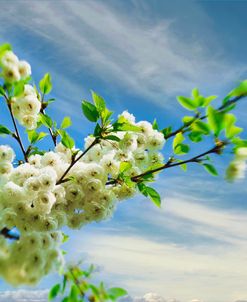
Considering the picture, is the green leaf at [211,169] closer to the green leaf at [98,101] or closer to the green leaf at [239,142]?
the green leaf at [239,142]

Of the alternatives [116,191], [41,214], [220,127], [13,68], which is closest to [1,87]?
[13,68]

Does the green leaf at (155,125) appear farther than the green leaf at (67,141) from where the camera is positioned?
Yes

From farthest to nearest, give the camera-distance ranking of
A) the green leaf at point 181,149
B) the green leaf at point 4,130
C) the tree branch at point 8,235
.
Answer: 1. the green leaf at point 4,130
2. the green leaf at point 181,149
3. the tree branch at point 8,235

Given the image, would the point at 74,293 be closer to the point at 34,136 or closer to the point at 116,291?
the point at 116,291

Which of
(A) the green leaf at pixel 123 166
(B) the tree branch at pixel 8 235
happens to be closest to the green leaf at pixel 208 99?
(A) the green leaf at pixel 123 166

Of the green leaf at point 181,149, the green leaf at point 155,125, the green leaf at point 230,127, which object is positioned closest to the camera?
the green leaf at point 230,127

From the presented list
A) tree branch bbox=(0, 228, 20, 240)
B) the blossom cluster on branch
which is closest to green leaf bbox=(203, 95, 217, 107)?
the blossom cluster on branch

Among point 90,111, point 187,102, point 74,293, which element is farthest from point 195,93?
point 74,293

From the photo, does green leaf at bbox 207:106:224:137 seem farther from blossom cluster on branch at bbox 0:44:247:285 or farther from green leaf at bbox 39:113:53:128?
green leaf at bbox 39:113:53:128
